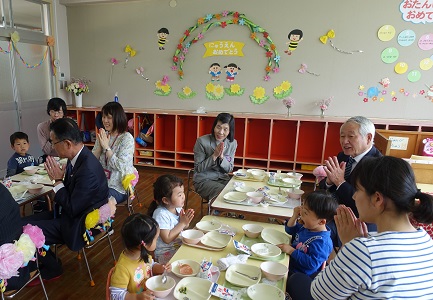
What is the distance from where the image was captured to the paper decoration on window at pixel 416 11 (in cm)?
443

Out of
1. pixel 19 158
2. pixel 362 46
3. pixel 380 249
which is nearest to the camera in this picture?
pixel 380 249

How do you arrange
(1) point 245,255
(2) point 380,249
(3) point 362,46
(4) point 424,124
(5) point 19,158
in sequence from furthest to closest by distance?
(3) point 362,46, (4) point 424,124, (5) point 19,158, (1) point 245,255, (2) point 380,249

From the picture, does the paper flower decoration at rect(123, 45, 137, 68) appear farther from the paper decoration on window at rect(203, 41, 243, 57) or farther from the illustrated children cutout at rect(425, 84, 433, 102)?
the illustrated children cutout at rect(425, 84, 433, 102)

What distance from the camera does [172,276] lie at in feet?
4.92

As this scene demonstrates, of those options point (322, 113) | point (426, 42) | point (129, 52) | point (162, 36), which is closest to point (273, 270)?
point (322, 113)

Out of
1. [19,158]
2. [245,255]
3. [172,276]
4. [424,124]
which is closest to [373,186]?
[245,255]

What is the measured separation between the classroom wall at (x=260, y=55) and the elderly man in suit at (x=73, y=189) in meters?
3.51

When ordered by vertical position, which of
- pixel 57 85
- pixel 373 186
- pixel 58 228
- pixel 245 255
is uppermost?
pixel 57 85

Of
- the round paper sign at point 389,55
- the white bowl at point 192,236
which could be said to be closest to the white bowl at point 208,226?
the white bowl at point 192,236

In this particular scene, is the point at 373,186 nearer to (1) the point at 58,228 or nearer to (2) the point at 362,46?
(1) the point at 58,228

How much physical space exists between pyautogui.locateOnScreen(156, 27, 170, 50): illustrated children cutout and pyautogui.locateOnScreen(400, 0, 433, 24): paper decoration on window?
12.7 ft

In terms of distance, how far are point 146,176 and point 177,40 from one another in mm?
2542

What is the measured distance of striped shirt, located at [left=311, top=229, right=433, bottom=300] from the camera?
3.31 feet

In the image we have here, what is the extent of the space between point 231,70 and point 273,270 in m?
4.23
